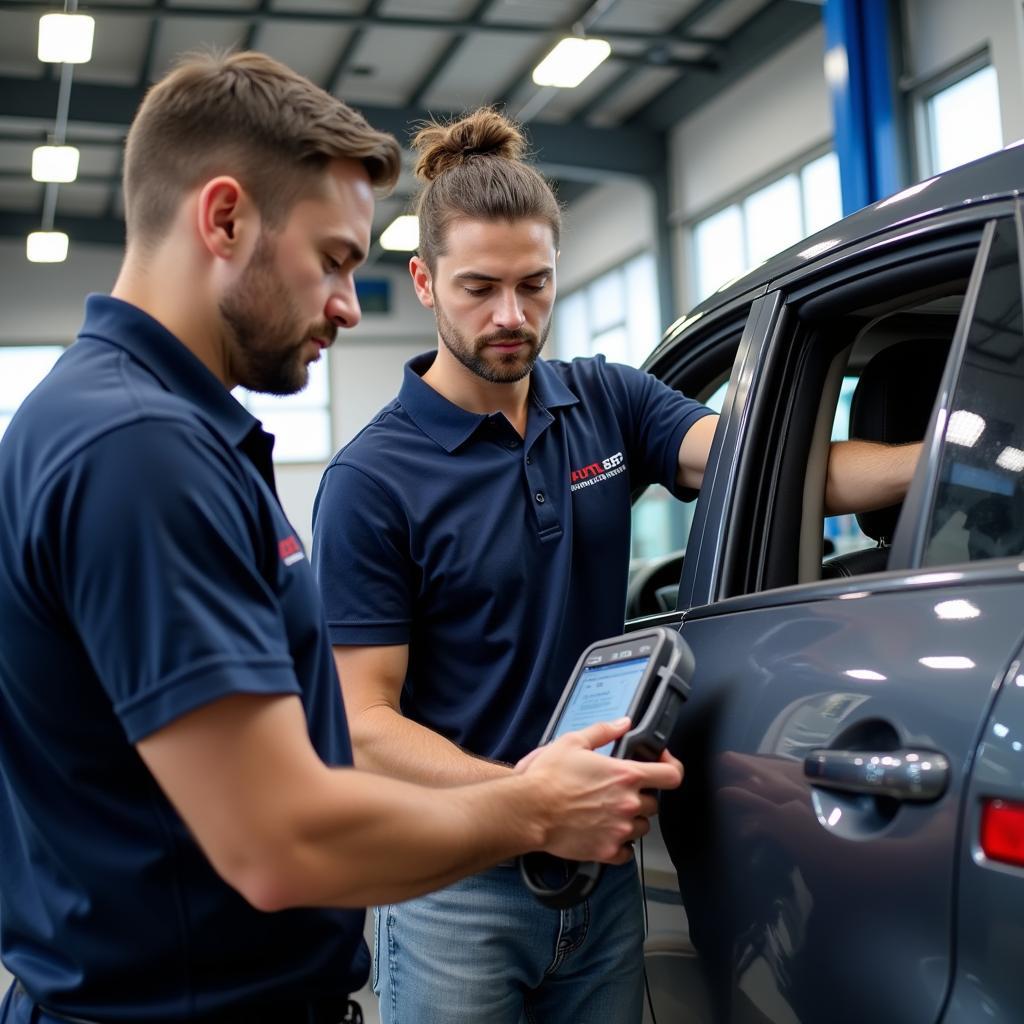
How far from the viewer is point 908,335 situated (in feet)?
6.86

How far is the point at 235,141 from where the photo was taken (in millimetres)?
1322

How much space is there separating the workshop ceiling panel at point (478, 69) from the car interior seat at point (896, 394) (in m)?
10.2

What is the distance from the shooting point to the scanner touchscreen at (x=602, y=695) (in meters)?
1.57

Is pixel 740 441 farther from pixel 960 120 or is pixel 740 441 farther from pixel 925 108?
pixel 925 108

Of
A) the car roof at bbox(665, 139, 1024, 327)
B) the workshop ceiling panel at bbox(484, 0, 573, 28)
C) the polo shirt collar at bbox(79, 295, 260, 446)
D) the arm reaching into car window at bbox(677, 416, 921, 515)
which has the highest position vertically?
the workshop ceiling panel at bbox(484, 0, 573, 28)

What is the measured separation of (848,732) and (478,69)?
12.1m

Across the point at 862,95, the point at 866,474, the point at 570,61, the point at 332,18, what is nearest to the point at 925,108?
the point at 862,95

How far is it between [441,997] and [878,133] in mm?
8620

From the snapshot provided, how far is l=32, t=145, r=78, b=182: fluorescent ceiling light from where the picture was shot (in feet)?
38.8

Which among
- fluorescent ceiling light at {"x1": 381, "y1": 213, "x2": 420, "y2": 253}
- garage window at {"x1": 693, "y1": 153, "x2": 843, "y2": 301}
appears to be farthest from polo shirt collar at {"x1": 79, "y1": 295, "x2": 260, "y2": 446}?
fluorescent ceiling light at {"x1": 381, "y1": 213, "x2": 420, "y2": 253}

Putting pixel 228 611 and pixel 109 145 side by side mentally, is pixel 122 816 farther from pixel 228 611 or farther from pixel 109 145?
pixel 109 145

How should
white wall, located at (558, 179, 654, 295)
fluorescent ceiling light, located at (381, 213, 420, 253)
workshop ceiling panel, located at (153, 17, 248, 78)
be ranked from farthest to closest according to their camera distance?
1. fluorescent ceiling light, located at (381, 213, 420, 253)
2. white wall, located at (558, 179, 654, 295)
3. workshop ceiling panel, located at (153, 17, 248, 78)

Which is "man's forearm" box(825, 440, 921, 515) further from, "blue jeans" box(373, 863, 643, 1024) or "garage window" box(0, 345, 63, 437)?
"garage window" box(0, 345, 63, 437)

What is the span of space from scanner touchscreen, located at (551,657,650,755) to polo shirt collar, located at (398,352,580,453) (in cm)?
48
